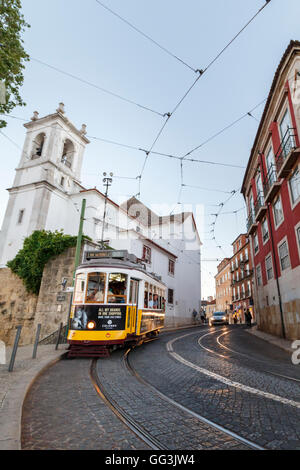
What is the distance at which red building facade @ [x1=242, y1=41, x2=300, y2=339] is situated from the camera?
1170cm

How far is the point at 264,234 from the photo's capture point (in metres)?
17.3

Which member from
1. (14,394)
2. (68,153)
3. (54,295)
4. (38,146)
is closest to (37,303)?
(54,295)

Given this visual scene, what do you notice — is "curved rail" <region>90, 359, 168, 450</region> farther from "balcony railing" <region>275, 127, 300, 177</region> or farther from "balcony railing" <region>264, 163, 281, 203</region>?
"balcony railing" <region>264, 163, 281, 203</region>

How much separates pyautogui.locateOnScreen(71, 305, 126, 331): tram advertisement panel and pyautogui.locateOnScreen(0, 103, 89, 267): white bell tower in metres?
20.5

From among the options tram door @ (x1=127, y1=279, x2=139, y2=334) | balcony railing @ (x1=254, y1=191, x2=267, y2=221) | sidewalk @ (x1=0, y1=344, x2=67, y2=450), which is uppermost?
balcony railing @ (x1=254, y1=191, x2=267, y2=221)

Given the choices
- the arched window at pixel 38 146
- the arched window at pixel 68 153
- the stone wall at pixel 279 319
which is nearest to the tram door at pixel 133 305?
the stone wall at pixel 279 319

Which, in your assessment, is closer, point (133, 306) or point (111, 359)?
point (111, 359)

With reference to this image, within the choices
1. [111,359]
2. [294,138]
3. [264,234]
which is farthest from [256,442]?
[264,234]

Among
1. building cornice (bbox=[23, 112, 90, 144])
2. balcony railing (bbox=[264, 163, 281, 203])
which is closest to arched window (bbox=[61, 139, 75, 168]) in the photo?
building cornice (bbox=[23, 112, 90, 144])

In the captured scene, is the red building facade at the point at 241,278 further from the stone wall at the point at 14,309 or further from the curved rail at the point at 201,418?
the curved rail at the point at 201,418

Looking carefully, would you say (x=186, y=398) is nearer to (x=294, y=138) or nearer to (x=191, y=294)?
(x=294, y=138)

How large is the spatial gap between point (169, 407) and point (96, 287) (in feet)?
16.8

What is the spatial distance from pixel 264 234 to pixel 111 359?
1384cm

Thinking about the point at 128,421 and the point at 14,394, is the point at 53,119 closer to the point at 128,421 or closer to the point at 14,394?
the point at 14,394
